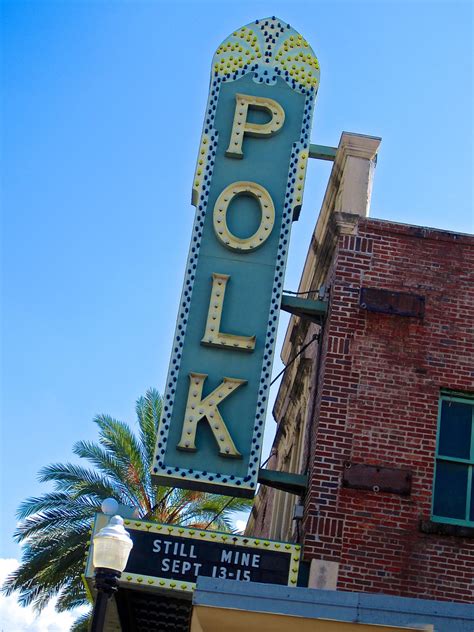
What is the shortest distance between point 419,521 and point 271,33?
27.3 ft

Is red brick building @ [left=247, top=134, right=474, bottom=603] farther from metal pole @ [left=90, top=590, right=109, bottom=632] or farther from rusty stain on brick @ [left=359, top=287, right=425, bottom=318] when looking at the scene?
metal pole @ [left=90, top=590, right=109, bottom=632]

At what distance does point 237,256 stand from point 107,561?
6960mm

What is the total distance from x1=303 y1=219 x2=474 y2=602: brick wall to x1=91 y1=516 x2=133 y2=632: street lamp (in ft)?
15.0

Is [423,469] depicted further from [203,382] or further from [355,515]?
[203,382]

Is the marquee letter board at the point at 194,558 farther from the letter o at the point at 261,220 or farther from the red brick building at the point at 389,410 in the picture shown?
the letter o at the point at 261,220

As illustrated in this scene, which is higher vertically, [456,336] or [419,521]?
[456,336]

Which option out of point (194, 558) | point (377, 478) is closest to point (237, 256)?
point (377, 478)

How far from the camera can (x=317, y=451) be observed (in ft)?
50.3

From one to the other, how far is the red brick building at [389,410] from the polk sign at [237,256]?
87 centimetres

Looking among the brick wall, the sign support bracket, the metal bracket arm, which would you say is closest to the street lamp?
the brick wall

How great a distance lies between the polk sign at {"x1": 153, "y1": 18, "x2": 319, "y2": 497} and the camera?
1529cm

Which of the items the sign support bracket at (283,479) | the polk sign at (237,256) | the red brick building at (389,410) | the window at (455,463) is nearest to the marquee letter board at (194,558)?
the red brick building at (389,410)

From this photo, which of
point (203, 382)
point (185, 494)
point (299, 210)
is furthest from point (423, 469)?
point (185, 494)

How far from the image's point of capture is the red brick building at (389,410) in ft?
48.6
